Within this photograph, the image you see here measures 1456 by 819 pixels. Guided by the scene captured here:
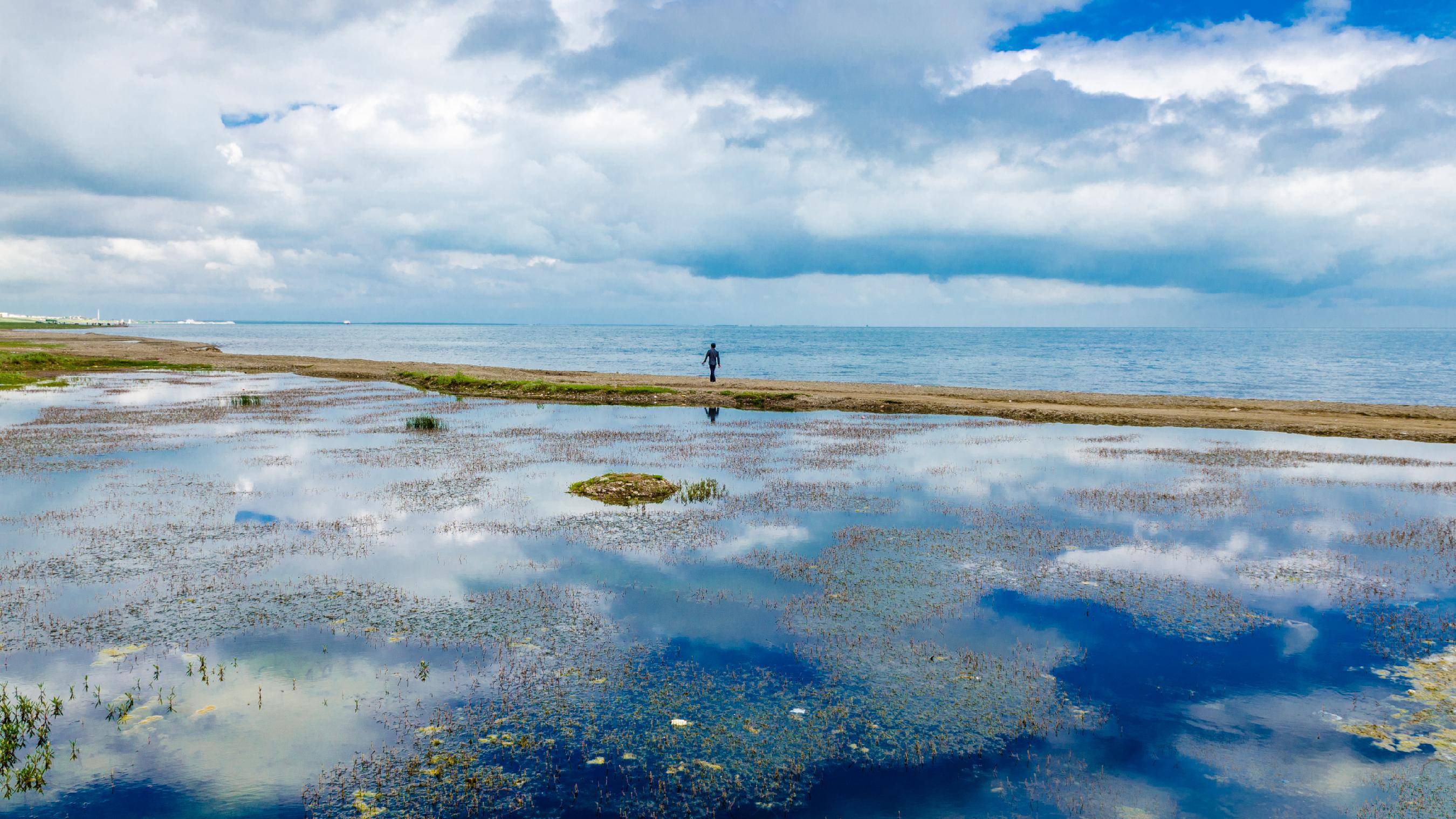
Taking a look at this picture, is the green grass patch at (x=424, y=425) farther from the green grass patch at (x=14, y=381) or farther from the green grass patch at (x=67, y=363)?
the green grass patch at (x=67, y=363)

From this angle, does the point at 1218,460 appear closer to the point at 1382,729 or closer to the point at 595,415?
the point at 1382,729

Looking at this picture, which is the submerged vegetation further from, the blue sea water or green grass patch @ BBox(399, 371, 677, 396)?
the blue sea water

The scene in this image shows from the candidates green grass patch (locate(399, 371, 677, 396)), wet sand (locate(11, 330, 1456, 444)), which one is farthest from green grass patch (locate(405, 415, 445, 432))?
green grass patch (locate(399, 371, 677, 396))

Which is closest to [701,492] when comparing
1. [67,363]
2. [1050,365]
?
[67,363]

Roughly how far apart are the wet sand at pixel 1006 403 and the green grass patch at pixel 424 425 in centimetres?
1524

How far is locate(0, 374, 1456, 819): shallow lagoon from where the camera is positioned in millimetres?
10266

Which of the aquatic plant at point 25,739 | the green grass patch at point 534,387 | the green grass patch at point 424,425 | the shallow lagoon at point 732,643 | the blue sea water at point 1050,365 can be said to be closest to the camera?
the aquatic plant at point 25,739

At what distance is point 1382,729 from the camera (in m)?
11.7

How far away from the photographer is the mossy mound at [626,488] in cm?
2586

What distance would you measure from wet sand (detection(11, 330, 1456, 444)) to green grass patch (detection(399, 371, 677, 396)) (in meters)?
0.36

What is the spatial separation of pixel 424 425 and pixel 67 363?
65066 mm

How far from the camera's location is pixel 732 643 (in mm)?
14500

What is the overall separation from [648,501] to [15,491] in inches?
779

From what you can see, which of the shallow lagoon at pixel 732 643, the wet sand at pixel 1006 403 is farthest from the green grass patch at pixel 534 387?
the shallow lagoon at pixel 732 643
